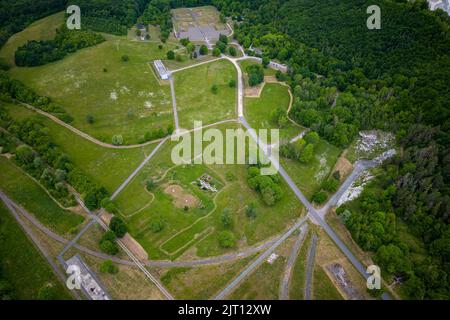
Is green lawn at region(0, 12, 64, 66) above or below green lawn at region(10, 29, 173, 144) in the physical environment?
above

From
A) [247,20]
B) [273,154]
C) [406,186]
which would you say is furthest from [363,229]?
[247,20]

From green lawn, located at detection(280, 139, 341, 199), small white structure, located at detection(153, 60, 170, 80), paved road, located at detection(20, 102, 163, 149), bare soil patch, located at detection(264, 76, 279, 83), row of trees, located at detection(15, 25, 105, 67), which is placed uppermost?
row of trees, located at detection(15, 25, 105, 67)

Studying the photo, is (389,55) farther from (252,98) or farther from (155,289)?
(155,289)

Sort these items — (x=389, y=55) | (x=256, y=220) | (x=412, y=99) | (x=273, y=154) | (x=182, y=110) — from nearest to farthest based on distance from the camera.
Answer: (x=256, y=220) → (x=273, y=154) → (x=412, y=99) → (x=182, y=110) → (x=389, y=55)

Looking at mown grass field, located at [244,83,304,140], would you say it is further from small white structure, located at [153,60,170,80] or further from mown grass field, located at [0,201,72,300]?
mown grass field, located at [0,201,72,300]

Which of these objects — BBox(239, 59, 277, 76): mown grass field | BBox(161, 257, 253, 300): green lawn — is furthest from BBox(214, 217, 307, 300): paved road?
BBox(239, 59, 277, 76): mown grass field

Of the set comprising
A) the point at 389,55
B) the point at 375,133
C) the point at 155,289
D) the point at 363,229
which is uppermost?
the point at 389,55

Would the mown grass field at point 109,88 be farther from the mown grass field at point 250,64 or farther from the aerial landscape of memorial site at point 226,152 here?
the mown grass field at point 250,64
